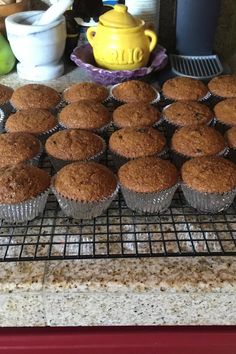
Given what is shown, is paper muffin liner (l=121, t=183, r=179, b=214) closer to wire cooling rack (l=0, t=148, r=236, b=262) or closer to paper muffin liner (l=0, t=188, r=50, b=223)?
wire cooling rack (l=0, t=148, r=236, b=262)

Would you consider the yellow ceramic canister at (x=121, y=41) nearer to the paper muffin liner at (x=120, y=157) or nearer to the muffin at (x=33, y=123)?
the muffin at (x=33, y=123)

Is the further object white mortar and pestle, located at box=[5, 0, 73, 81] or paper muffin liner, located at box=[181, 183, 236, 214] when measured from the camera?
white mortar and pestle, located at box=[5, 0, 73, 81]

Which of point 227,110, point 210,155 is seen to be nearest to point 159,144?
point 210,155

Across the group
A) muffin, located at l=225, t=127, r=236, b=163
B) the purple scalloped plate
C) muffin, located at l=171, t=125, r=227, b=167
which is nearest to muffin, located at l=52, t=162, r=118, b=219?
muffin, located at l=171, t=125, r=227, b=167

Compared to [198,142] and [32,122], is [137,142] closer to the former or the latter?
[198,142]

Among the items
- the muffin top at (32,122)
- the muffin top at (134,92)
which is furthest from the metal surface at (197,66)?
the muffin top at (32,122)

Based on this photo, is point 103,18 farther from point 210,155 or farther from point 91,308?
point 91,308
